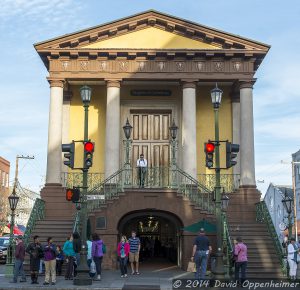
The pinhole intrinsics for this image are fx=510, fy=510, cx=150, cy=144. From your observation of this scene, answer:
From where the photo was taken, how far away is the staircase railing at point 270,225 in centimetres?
1893

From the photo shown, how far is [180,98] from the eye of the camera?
27094 millimetres

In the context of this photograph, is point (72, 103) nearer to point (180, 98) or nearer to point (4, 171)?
point (180, 98)

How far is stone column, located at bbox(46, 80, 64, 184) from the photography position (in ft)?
78.7

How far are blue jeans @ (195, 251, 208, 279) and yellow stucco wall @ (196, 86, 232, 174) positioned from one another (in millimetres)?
10134

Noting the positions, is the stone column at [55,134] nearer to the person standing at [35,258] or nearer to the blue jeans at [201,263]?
the person standing at [35,258]

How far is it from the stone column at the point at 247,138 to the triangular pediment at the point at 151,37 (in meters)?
2.33

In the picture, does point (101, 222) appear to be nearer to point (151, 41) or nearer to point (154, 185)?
point (154, 185)

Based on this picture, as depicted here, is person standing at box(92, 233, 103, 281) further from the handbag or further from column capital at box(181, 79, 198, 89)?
column capital at box(181, 79, 198, 89)

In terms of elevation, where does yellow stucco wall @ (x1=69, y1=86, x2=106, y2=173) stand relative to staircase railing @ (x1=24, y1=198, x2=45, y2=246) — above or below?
above

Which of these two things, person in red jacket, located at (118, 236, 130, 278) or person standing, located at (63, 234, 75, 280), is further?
person in red jacket, located at (118, 236, 130, 278)

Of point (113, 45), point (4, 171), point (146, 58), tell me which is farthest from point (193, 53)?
point (4, 171)

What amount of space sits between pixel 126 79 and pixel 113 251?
8.64m

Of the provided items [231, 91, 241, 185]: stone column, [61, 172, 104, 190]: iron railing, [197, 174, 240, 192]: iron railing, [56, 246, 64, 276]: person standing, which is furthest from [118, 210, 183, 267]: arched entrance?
[56, 246, 64, 276]: person standing

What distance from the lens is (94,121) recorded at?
27047 millimetres
